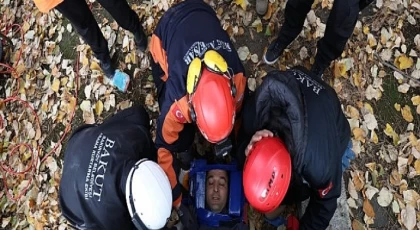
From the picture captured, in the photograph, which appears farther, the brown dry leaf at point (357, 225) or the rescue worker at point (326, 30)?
the brown dry leaf at point (357, 225)

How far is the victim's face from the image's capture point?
4172 millimetres

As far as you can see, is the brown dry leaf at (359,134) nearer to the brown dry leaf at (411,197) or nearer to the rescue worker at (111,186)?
the brown dry leaf at (411,197)

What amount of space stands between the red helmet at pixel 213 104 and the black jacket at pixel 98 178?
2.03ft

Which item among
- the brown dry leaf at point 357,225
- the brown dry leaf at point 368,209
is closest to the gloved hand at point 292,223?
the brown dry leaf at point 357,225

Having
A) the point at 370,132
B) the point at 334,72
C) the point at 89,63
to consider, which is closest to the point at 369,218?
the point at 370,132

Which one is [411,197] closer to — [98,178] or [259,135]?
[259,135]

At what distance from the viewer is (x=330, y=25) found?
4109 millimetres

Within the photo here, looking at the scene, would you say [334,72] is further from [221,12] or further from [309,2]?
[221,12]

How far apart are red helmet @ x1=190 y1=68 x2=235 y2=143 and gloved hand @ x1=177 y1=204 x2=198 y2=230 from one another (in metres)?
0.85

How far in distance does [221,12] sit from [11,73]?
2.67m

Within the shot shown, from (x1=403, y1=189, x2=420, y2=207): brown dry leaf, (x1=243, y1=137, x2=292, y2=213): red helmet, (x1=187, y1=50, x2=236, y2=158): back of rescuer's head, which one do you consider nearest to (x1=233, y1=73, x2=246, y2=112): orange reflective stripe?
(x1=187, y1=50, x2=236, y2=158): back of rescuer's head

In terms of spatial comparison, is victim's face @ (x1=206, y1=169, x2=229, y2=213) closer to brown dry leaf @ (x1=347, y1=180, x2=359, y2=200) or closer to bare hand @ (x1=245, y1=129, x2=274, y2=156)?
bare hand @ (x1=245, y1=129, x2=274, y2=156)

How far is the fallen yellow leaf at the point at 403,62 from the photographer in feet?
16.2

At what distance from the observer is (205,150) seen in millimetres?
4863
